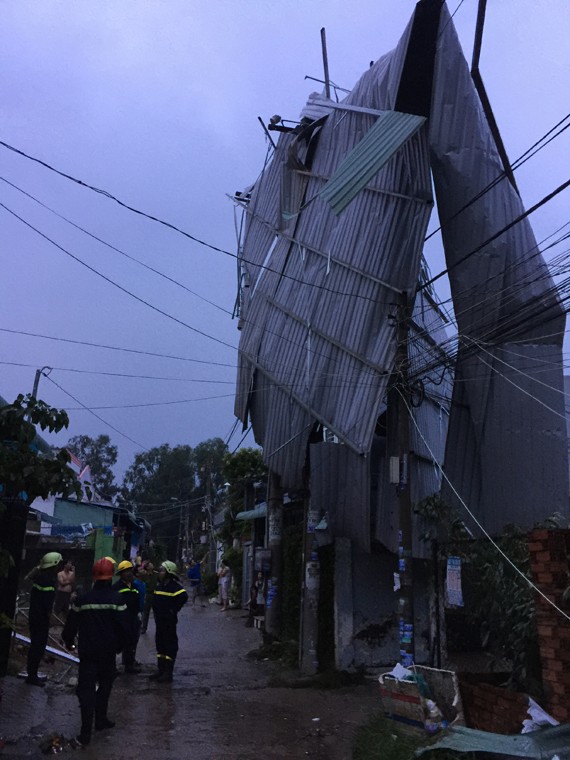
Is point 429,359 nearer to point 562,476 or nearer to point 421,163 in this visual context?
point 562,476

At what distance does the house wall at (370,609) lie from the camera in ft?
35.1

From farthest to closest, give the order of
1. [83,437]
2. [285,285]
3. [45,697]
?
[83,437], [285,285], [45,697]

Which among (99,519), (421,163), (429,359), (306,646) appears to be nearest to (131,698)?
(306,646)

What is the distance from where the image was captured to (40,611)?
8703mm

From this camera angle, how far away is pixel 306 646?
1084 centimetres

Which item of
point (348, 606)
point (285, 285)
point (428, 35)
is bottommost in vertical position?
point (348, 606)

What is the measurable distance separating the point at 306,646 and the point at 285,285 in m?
6.51

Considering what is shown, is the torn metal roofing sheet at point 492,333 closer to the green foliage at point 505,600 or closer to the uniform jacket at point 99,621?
the green foliage at point 505,600

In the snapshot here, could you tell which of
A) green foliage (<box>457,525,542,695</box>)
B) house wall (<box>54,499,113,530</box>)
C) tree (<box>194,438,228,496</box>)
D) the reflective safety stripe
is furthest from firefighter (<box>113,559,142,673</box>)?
tree (<box>194,438,228,496</box>)

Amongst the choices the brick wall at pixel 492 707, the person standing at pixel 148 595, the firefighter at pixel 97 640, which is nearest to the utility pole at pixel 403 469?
the brick wall at pixel 492 707

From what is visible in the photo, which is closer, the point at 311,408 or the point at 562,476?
the point at 562,476

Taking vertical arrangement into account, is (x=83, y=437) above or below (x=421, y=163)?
above

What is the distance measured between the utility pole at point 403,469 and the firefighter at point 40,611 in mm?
4674

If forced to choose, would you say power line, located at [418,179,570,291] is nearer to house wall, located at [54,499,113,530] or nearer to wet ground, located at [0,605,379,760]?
wet ground, located at [0,605,379,760]
